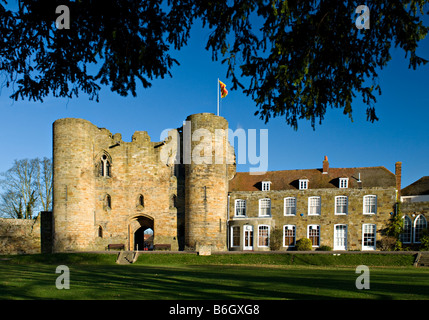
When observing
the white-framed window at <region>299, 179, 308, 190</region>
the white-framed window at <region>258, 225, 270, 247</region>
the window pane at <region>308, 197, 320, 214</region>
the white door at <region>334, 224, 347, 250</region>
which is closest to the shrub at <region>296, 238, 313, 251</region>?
the white door at <region>334, 224, 347, 250</region>

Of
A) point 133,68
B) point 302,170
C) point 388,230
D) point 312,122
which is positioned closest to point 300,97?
point 312,122

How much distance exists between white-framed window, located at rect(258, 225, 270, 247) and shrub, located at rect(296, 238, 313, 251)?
249 centimetres

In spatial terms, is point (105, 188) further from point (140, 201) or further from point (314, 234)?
point (314, 234)

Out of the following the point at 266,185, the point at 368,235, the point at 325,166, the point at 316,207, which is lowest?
the point at 368,235

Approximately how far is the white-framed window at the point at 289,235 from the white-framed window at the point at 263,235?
1.28m

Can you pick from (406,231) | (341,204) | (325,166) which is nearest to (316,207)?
(341,204)

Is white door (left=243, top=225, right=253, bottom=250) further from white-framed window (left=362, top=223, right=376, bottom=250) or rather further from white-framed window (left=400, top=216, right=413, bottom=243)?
white-framed window (left=400, top=216, right=413, bottom=243)

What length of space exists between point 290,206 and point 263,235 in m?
3.04

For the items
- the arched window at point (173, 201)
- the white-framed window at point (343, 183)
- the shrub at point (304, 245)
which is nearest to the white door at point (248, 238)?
the shrub at point (304, 245)

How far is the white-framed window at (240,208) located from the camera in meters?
36.4

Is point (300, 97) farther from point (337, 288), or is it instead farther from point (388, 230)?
point (388, 230)

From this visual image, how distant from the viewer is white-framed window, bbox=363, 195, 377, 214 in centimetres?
3303

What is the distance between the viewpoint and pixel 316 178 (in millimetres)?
35750

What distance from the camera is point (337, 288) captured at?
11633 mm
